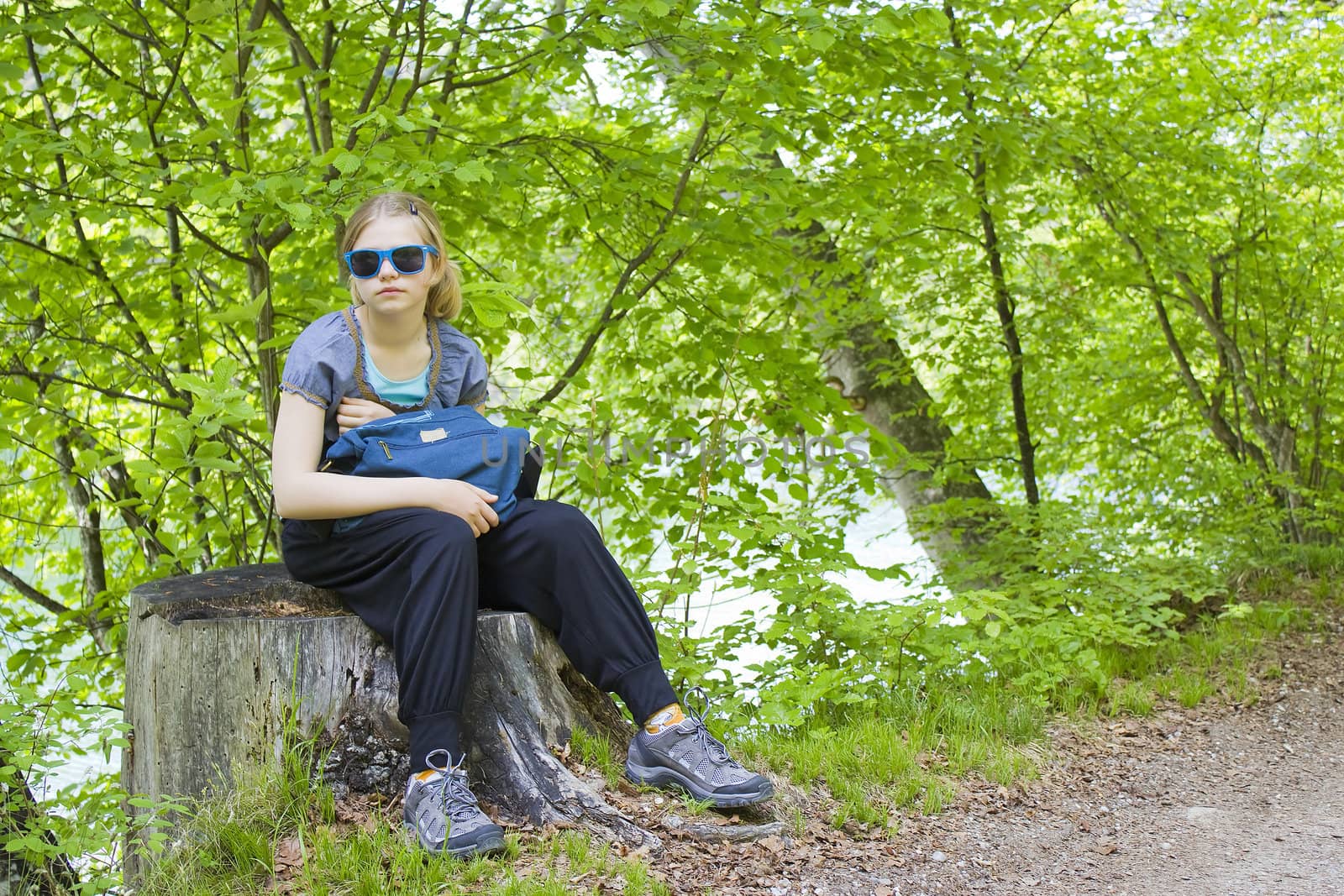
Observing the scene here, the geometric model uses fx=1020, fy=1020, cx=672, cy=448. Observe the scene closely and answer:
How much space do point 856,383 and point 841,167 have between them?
92.1 inches

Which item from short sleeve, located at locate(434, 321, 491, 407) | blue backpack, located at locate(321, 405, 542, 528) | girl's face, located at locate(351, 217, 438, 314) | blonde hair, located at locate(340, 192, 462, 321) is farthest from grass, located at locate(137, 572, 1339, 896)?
blonde hair, located at locate(340, 192, 462, 321)

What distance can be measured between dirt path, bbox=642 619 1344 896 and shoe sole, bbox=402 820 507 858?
357mm

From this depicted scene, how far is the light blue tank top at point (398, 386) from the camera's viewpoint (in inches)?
101

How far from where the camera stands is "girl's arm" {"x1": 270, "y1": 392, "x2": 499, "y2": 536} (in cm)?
236

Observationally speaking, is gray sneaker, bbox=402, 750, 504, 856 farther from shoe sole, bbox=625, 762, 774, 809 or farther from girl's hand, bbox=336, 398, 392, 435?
girl's hand, bbox=336, 398, 392, 435

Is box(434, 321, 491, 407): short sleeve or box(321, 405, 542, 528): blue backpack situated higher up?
box(434, 321, 491, 407): short sleeve

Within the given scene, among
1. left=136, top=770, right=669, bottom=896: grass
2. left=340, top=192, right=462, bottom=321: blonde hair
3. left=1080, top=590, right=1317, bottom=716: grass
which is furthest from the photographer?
left=1080, top=590, right=1317, bottom=716: grass

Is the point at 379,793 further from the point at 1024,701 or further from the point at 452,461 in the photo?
the point at 1024,701

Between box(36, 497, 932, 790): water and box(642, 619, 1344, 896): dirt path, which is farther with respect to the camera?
box(36, 497, 932, 790): water

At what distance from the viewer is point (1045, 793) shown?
3.16 meters

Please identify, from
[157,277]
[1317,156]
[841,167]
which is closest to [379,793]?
[157,277]

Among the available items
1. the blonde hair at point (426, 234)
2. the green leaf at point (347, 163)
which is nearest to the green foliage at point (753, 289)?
the green leaf at point (347, 163)

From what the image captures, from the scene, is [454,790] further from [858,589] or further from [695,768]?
[858,589]

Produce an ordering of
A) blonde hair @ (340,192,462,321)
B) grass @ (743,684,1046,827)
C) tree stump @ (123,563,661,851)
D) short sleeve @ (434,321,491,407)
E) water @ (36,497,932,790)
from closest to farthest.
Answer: tree stump @ (123,563,661,851), blonde hair @ (340,192,462,321), short sleeve @ (434,321,491,407), grass @ (743,684,1046,827), water @ (36,497,932,790)
